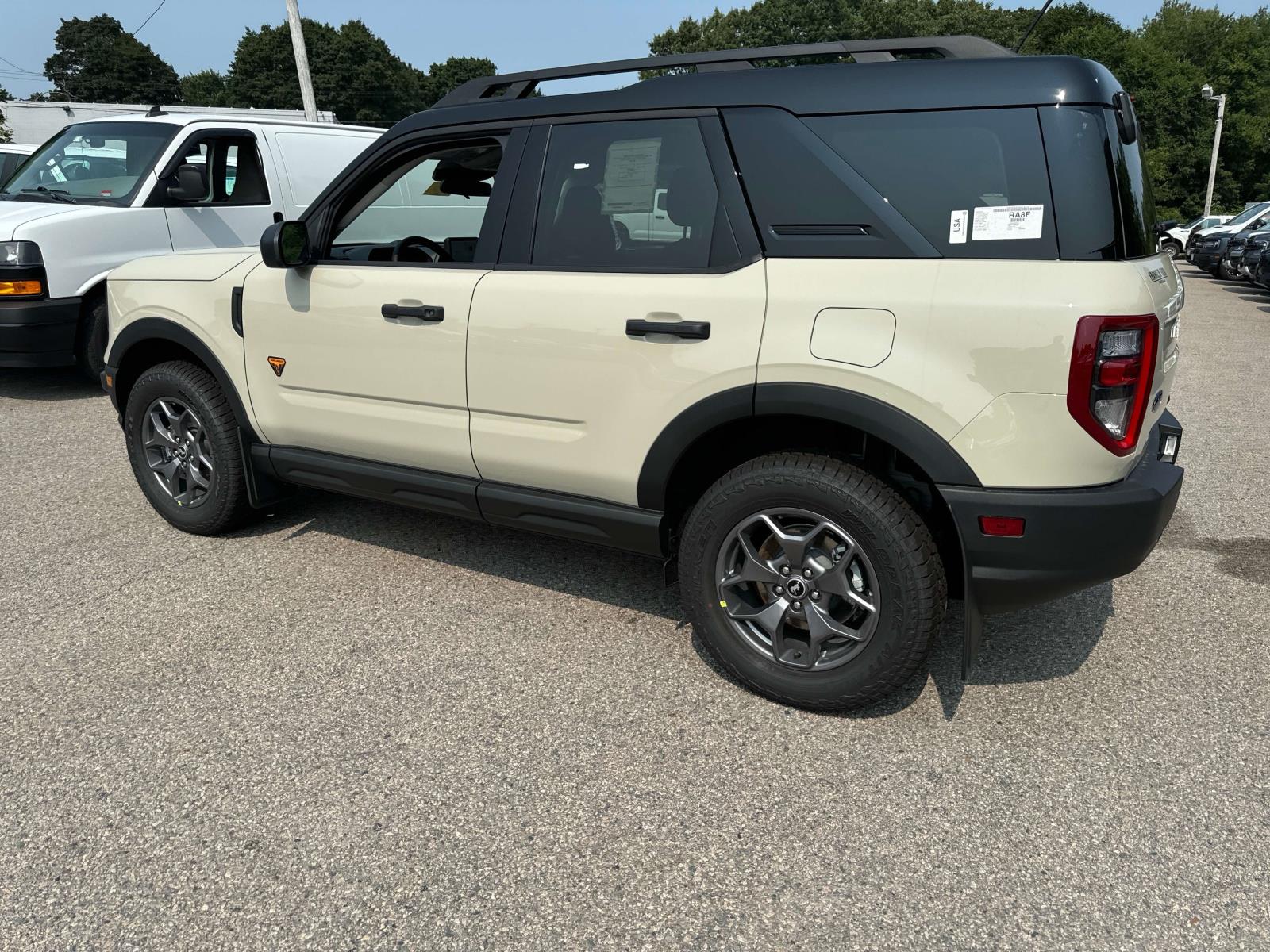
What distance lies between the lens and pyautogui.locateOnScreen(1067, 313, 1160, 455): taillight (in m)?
2.39

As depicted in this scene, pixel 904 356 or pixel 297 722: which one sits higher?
pixel 904 356

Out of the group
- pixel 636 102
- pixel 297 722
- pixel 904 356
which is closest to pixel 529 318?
pixel 636 102

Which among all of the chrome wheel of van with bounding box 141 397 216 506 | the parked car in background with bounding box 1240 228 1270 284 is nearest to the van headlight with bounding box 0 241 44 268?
the chrome wheel of van with bounding box 141 397 216 506

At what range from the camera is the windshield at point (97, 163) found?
291 inches

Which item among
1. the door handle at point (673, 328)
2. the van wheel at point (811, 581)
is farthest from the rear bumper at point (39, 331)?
the van wheel at point (811, 581)

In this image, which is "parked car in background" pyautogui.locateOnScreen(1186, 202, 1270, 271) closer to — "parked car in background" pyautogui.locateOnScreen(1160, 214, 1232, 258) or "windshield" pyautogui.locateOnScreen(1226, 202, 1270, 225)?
"windshield" pyautogui.locateOnScreen(1226, 202, 1270, 225)

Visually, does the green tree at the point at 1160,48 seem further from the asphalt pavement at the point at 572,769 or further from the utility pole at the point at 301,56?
the asphalt pavement at the point at 572,769

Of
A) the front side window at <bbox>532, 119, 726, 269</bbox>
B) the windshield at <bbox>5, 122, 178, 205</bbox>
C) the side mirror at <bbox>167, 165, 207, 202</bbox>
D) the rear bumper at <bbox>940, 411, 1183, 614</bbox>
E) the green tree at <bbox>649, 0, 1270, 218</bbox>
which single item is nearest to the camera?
the rear bumper at <bbox>940, 411, 1183, 614</bbox>

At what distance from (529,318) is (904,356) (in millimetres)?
1281

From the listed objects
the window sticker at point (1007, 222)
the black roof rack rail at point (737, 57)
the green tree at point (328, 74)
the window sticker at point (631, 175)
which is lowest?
the window sticker at point (1007, 222)

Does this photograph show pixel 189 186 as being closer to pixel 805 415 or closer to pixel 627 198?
pixel 627 198

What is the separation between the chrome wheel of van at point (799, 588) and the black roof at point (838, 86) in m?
1.22

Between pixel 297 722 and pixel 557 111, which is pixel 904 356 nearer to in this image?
pixel 557 111

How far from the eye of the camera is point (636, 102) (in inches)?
121
